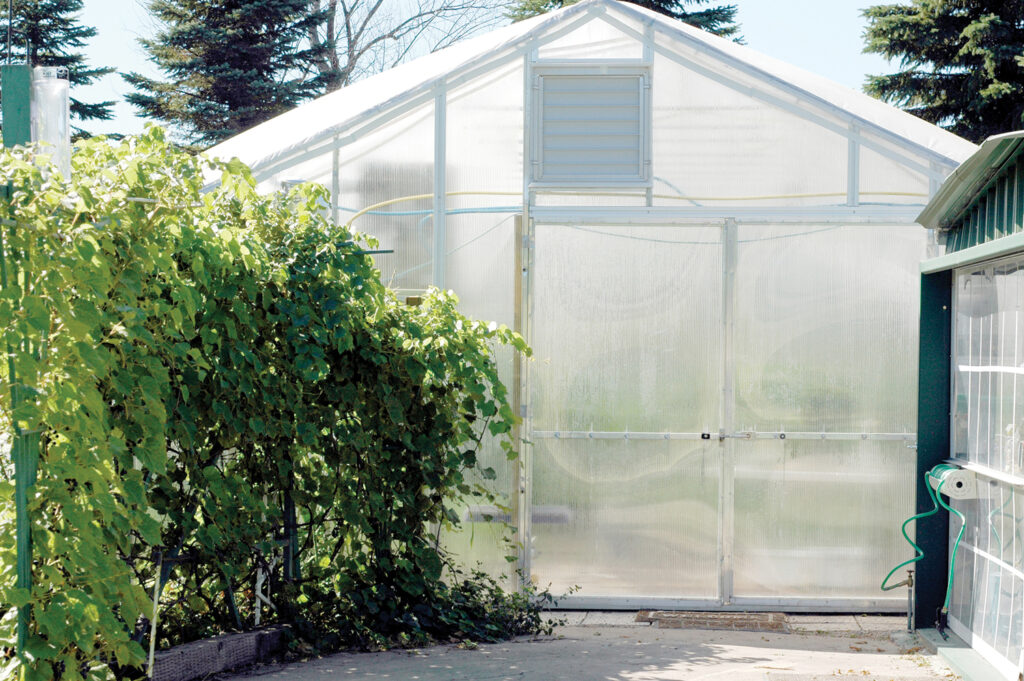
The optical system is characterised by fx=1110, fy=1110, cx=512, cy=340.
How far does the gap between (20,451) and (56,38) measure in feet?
66.7

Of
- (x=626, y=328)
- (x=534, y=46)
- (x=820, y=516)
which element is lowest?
(x=820, y=516)

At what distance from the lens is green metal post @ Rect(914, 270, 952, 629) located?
5770mm

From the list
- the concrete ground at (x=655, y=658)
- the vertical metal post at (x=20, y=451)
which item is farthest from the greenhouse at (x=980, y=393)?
the vertical metal post at (x=20, y=451)

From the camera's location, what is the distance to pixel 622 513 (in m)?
6.62

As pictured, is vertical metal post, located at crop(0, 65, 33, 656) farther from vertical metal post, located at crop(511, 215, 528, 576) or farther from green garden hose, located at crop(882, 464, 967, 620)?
green garden hose, located at crop(882, 464, 967, 620)

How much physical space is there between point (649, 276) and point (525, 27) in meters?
1.67

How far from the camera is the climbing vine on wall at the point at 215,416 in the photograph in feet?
10.8

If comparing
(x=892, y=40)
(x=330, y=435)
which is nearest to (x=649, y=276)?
(x=330, y=435)

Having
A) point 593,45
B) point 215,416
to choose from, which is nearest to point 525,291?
point 593,45

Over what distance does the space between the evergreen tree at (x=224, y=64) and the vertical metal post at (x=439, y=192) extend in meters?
14.6

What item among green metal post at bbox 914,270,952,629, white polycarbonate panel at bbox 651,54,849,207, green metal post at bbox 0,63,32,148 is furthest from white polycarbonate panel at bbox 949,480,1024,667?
green metal post at bbox 0,63,32,148

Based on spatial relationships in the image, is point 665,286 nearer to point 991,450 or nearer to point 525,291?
point 525,291

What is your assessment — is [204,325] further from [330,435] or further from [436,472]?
[436,472]

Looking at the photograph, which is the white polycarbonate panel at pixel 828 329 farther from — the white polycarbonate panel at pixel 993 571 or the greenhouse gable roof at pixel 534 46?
the white polycarbonate panel at pixel 993 571
